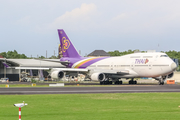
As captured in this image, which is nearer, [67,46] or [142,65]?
[142,65]

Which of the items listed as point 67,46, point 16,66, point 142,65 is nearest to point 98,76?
point 142,65

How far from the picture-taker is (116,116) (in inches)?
736

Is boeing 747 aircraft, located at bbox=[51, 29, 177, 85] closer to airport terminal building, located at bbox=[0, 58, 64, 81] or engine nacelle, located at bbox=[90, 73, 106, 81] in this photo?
engine nacelle, located at bbox=[90, 73, 106, 81]

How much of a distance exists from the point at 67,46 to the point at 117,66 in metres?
13.3

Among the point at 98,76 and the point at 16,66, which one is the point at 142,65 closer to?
the point at 98,76

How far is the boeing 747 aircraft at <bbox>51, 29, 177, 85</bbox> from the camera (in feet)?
185

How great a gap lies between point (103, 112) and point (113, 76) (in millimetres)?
41506

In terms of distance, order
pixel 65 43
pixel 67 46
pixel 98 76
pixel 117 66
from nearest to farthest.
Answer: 1. pixel 98 76
2. pixel 117 66
3. pixel 67 46
4. pixel 65 43

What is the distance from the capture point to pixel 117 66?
204 feet

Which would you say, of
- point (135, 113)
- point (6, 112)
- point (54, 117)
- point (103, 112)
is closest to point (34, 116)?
point (54, 117)

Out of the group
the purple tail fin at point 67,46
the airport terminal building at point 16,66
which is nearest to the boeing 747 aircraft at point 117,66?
the purple tail fin at point 67,46

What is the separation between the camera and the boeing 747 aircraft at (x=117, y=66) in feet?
185

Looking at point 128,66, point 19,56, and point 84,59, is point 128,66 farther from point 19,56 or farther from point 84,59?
point 19,56

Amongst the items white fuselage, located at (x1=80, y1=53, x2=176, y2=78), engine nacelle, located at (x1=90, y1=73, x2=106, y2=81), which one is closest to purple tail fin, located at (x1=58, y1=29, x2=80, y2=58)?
white fuselage, located at (x1=80, y1=53, x2=176, y2=78)
